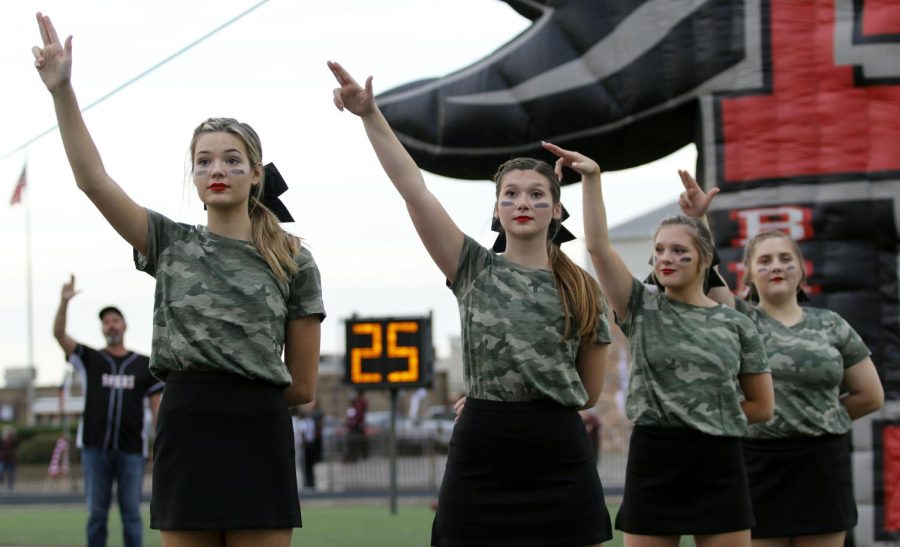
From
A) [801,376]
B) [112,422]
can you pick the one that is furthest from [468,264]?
[112,422]

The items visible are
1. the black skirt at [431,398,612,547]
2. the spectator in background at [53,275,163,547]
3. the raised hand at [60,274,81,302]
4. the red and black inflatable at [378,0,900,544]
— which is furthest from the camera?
the spectator in background at [53,275,163,547]

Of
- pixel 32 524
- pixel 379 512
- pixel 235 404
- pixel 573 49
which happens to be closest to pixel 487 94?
pixel 573 49

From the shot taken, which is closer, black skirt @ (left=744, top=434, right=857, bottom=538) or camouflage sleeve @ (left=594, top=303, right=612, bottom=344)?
camouflage sleeve @ (left=594, top=303, right=612, bottom=344)

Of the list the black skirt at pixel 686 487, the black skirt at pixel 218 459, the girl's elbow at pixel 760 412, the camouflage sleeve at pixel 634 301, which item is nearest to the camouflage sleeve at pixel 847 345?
the girl's elbow at pixel 760 412

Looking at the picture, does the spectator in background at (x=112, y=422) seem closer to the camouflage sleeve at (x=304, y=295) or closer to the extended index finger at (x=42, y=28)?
the camouflage sleeve at (x=304, y=295)

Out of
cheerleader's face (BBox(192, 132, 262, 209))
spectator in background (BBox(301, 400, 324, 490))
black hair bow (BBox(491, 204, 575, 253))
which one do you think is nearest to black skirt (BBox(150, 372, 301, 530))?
cheerleader's face (BBox(192, 132, 262, 209))

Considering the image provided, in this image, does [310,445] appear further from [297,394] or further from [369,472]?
[297,394]

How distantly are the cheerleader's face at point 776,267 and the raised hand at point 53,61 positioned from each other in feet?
9.77

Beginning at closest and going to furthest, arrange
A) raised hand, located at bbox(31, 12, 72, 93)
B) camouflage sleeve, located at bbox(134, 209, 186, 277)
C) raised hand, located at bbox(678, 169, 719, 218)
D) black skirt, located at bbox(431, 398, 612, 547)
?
raised hand, located at bbox(31, 12, 72, 93), camouflage sleeve, located at bbox(134, 209, 186, 277), black skirt, located at bbox(431, 398, 612, 547), raised hand, located at bbox(678, 169, 719, 218)

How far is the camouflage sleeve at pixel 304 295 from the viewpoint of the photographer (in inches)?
145

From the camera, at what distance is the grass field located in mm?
10867

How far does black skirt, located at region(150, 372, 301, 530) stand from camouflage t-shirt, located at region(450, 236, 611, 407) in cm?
68

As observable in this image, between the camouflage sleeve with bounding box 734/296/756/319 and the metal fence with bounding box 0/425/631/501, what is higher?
the camouflage sleeve with bounding box 734/296/756/319

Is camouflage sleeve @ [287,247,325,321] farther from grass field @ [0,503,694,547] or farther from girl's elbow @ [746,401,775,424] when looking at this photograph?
grass field @ [0,503,694,547]
